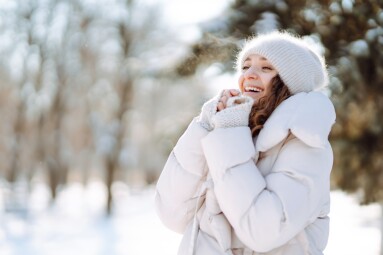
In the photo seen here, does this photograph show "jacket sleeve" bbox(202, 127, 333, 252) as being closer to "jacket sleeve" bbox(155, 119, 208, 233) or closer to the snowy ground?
"jacket sleeve" bbox(155, 119, 208, 233)

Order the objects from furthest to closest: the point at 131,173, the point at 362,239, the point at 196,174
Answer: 1. the point at 131,173
2. the point at 362,239
3. the point at 196,174

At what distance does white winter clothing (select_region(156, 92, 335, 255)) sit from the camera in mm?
1591

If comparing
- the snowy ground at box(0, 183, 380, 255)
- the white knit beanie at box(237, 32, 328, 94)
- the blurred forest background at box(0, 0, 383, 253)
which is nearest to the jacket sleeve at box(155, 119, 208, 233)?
the white knit beanie at box(237, 32, 328, 94)

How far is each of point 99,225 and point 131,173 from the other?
28.1 m

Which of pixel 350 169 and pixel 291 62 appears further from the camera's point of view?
pixel 350 169

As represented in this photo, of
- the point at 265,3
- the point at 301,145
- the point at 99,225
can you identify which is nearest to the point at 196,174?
the point at 301,145

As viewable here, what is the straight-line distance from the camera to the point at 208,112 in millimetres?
1787

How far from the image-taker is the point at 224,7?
6.59 m

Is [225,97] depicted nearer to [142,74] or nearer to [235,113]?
[235,113]

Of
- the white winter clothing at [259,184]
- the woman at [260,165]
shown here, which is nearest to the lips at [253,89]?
the woman at [260,165]

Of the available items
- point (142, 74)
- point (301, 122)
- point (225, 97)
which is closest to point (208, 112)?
point (225, 97)

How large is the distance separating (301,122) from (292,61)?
26 centimetres

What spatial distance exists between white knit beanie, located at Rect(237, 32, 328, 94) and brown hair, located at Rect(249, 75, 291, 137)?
0.03 m

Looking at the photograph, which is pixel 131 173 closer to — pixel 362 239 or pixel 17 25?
pixel 17 25
